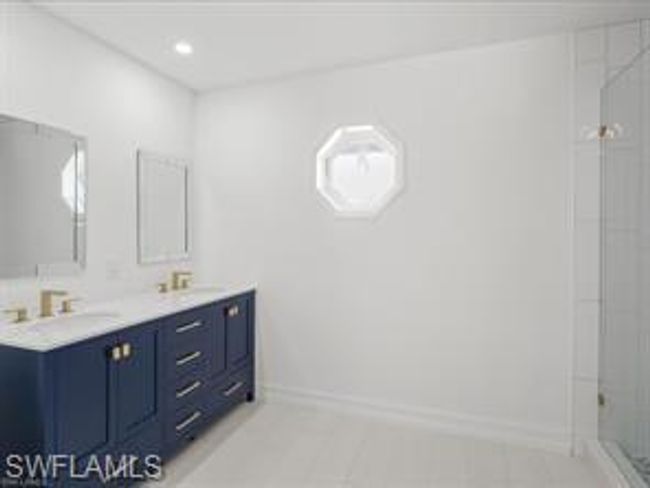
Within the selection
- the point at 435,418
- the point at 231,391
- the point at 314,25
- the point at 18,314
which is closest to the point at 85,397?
the point at 18,314

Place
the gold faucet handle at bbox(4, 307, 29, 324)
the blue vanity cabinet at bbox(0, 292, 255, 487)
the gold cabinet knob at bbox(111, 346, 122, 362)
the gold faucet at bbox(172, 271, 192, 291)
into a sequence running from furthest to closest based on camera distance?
the gold faucet at bbox(172, 271, 192, 291), the gold faucet handle at bbox(4, 307, 29, 324), the gold cabinet knob at bbox(111, 346, 122, 362), the blue vanity cabinet at bbox(0, 292, 255, 487)

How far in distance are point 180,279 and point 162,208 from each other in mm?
550

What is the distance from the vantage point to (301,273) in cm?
300

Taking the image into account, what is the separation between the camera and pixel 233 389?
284cm

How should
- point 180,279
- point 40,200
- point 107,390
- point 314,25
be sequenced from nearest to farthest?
1. point 107,390
2. point 40,200
3. point 314,25
4. point 180,279

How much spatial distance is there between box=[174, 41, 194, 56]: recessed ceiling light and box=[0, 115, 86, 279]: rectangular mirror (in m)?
0.82

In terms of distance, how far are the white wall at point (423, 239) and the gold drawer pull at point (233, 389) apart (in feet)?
0.86

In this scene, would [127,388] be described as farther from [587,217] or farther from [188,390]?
[587,217]

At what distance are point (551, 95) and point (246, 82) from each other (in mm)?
2084

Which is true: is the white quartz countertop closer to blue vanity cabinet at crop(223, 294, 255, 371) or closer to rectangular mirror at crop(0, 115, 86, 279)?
blue vanity cabinet at crop(223, 294, 255, 371)

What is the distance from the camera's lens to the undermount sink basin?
6.19 ft

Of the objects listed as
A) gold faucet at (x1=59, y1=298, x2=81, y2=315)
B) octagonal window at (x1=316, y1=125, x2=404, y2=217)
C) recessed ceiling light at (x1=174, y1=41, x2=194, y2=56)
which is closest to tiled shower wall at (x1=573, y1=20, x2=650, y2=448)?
octagonal window at (x1=316, y1=125, x2=404, y2=217)

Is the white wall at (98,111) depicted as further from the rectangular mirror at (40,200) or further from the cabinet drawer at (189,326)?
the cabinet drawer at (189,326)

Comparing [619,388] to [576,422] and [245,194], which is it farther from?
[245,194]
